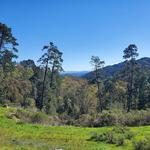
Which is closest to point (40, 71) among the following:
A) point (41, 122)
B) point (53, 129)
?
point (41, 122)

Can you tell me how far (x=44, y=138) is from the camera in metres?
33.4

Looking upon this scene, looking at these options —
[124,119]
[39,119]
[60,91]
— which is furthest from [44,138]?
[60,91]

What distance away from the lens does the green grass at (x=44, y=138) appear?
28.1 metres

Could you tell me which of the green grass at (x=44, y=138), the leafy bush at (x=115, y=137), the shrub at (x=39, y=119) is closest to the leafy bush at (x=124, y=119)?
the shrub at (x=39, y=119)

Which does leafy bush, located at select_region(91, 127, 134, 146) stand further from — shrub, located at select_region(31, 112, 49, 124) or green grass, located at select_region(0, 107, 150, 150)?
→ shrub, located at select_region(31, 112, 49, 124)

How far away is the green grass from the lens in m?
28.1

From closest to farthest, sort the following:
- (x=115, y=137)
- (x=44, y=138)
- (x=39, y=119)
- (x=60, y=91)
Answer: (x=115, y=137)
(x=44, y=138)
(x=39, y=119)
(x=60, y=91)

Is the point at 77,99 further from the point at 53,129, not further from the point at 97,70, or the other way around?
the point at 53,129

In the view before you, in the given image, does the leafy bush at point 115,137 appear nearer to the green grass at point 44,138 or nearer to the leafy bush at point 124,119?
the green grass at point 44,138

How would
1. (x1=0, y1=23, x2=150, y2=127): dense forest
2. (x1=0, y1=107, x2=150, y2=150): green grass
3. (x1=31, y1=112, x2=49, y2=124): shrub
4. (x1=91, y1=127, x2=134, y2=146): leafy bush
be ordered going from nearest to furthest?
(x1=0, y1=107, x2=150, y2=150): green grass, (x1=91, y1=127, x2=134, y2=146): leafy bush, (x1=31, y1=112, x2=49, y2=124): shrub, (x1=0, y1=23, x2=150, y2=127): dense forest

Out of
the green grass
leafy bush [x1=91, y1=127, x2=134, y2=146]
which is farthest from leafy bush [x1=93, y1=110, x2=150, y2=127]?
leafy bush [x1=91, y1=127, x2=134, y2=146]

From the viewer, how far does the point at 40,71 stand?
10962 cm

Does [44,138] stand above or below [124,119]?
below

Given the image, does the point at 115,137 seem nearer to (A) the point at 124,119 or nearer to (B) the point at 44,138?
(B) the point at 44,138
